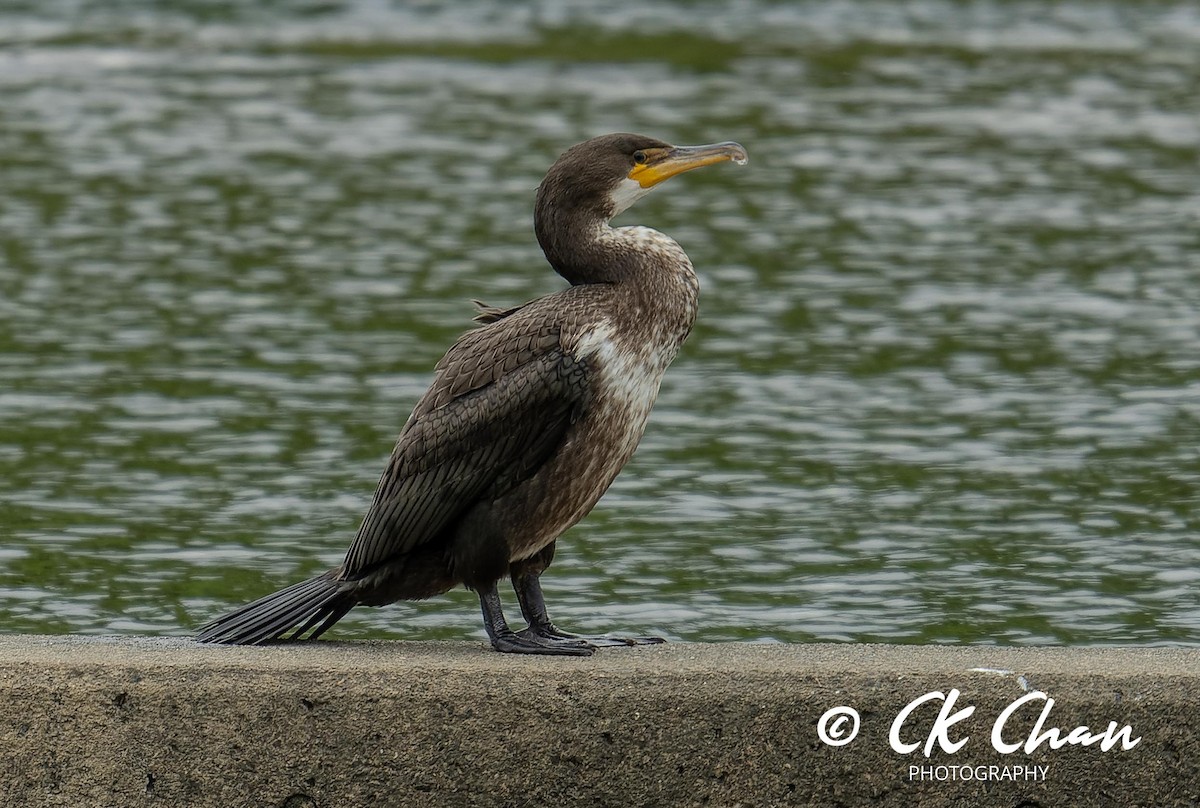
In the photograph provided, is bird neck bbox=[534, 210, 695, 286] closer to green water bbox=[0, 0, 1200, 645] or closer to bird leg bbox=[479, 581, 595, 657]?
bird leg bbox=[479, 581, 595, 657]

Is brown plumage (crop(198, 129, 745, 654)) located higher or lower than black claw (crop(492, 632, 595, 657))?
higher

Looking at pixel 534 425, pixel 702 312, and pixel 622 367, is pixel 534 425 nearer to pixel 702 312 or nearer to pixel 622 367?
pixel 622 367

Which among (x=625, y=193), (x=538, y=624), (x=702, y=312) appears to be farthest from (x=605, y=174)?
(x=702, y=312)

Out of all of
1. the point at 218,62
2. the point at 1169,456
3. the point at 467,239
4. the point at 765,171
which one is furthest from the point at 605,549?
the point at 218,62

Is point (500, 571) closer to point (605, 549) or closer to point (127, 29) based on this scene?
point (605, 549)

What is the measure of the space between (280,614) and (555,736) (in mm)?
1048

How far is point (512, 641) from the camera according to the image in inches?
257

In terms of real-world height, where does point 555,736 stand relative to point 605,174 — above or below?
below

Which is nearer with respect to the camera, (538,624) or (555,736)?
(555,736)

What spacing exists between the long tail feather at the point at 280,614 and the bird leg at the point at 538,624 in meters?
0.50

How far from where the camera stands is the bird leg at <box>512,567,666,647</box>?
262 inches

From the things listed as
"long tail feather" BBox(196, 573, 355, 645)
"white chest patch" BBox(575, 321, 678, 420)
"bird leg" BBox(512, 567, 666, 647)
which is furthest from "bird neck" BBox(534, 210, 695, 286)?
"long tail feather" BBox(196, 573, 355, 645)

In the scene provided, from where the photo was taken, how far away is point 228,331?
13.9 m

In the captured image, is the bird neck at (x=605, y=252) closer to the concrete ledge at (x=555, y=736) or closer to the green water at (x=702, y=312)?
the concrete ledge at (x=555, y=736)
